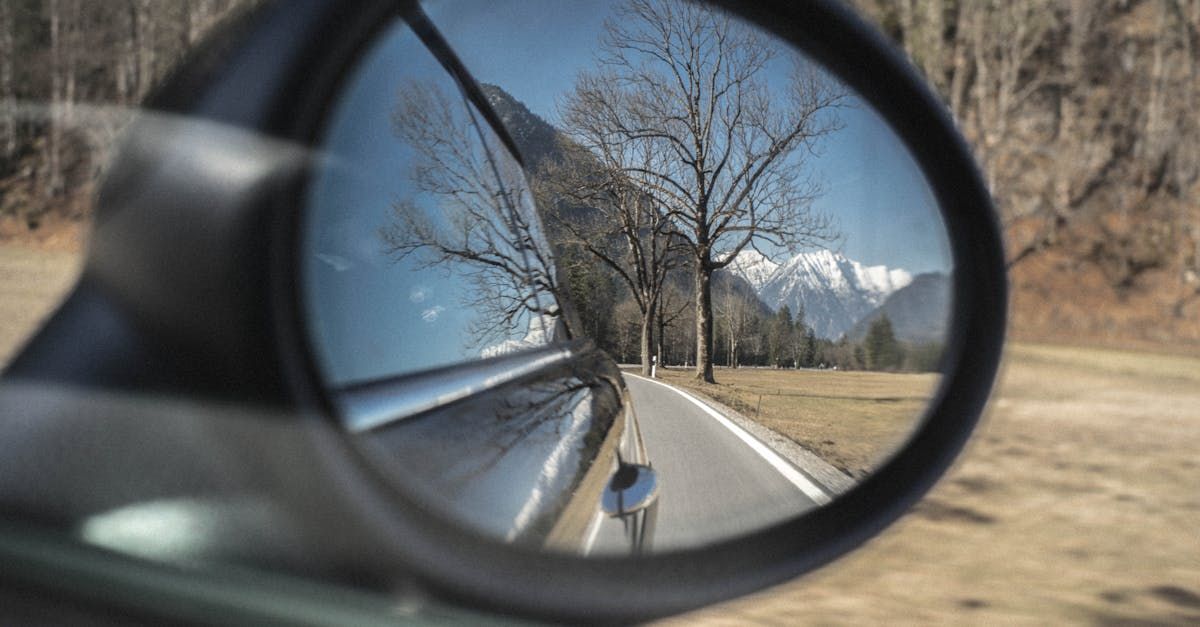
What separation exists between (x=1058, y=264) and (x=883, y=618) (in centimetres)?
2561

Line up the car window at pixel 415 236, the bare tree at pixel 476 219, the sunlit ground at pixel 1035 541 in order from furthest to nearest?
the sunlit ground at pixel 1035 541 < the bare tree at pixel 476 219 < the car window at pixel 415 236

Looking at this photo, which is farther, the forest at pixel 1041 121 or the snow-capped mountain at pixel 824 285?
the forest at pixel 1041 121

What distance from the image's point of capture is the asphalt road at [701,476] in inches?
58.6

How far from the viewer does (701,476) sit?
1.50 m

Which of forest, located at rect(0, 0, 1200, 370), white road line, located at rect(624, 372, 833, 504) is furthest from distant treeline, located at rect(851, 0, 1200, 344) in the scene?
white road line, located at rect(624, 372, 833, 504)

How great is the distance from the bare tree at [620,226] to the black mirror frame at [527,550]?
0.38m

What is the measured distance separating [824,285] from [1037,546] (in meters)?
2.99

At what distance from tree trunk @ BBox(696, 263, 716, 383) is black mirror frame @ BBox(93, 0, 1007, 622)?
0.29 metres

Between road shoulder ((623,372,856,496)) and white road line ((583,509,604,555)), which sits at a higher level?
road shoulder ((623,372,856,496))

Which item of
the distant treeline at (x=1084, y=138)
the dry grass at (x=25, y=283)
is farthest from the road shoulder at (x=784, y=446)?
the distant treeline at (x=1084, y=138)

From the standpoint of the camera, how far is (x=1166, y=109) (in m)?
26.1

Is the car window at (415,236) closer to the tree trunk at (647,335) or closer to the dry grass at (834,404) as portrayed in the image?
the tree trunk at (647,335)

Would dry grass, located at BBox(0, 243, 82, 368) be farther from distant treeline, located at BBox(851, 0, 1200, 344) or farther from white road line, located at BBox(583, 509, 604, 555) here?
distant treeline, located at BBox(851, 0, 1200, 344)

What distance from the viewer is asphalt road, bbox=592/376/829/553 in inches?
58.6
